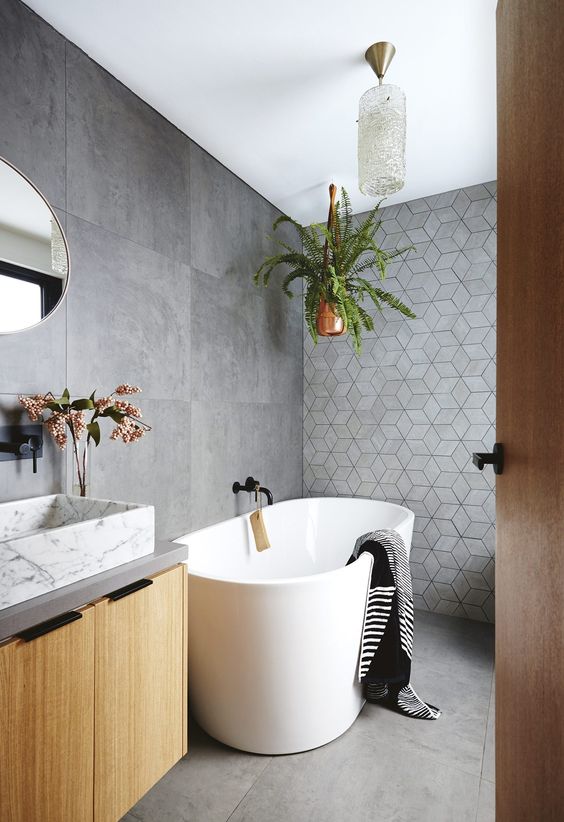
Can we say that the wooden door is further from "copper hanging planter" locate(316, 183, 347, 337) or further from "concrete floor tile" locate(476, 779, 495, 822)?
"copper hanging planter" locate(316, 183, 347, 337)

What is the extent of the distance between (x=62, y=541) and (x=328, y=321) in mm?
1916

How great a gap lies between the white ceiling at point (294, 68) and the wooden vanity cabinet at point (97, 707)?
5.97 feet

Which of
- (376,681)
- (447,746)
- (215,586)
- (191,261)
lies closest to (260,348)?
(191,261)

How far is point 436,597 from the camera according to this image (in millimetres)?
2873

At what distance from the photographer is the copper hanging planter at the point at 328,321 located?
2635mm

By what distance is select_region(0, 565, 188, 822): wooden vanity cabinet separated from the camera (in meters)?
0.95

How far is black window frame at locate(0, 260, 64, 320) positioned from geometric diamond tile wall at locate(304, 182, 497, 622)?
1.96 m

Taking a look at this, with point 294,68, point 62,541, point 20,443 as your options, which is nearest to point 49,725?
point 62,541

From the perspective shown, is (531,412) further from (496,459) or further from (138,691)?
(138,691)

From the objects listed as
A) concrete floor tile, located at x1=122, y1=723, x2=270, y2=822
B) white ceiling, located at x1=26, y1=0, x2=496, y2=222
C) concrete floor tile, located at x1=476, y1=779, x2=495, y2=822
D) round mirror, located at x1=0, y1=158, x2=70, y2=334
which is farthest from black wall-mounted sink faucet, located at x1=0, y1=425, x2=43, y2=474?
concrete floor tile, located at x1=476, y1=779, x2=495, y2=822

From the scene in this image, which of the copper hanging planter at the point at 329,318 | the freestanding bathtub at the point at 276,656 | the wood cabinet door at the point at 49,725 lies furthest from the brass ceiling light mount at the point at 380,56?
the wood cabinet door at the point at 49,725

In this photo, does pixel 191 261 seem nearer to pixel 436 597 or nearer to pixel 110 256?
pixel 110 256

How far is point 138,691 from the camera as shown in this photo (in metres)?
1.25

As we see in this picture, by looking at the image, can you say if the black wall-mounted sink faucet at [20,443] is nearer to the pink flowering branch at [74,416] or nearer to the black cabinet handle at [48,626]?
the pink flowering branch at [74,416]
